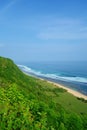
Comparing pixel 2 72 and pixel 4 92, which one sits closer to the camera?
pixel 4 92

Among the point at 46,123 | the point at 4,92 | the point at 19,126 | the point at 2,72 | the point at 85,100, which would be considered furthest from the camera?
the point at 85,100

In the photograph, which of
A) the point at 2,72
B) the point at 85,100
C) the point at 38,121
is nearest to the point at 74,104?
the point at 85,100

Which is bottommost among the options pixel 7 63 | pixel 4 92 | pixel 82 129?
pixel 82 129

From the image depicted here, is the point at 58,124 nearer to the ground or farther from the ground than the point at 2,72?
nearer to the ground

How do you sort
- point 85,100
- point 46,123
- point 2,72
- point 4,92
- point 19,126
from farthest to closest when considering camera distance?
point 85,100, point 2,72, point 4,92, point 46,123, point 19,126

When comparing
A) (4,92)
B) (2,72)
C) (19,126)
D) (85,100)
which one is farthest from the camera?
(85,100)

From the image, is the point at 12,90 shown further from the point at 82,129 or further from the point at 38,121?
the point at 82,129

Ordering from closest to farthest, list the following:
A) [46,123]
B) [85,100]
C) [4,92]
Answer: [46,123]
[4,92]
[85,100]

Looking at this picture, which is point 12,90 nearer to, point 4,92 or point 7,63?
point 4,92

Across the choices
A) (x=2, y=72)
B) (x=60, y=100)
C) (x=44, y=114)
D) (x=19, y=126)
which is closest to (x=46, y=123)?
(x=44, y=114)
